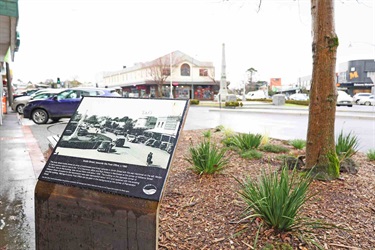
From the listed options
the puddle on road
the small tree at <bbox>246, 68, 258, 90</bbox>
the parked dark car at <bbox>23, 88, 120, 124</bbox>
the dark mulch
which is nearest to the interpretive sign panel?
the dark mulch

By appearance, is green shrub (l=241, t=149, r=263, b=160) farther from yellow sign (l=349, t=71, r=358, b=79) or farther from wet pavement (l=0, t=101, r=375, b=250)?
yellow sign (l=349, t=71, r=358, b=79)

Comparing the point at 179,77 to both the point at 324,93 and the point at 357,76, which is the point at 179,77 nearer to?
the point at 357,76

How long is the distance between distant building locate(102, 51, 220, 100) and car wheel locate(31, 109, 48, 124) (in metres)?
36.5

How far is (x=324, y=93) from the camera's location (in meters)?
4.21

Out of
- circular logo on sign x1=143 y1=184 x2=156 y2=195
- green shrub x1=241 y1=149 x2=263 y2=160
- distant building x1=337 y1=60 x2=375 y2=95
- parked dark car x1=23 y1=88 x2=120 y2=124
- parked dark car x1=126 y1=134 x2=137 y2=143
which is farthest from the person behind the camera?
distant building x1=337 y1=60 x2=375 y2=95

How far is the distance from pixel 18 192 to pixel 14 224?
4.05ft

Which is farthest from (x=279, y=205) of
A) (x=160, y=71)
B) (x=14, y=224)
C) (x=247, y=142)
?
(x=160, y=71)

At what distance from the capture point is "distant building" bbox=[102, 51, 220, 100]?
168 ft

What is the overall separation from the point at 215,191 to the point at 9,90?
27.5 meters

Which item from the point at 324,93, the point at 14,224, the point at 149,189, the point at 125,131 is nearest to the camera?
the point at 149,189

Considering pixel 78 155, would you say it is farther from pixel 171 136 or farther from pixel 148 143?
pixel 171 136

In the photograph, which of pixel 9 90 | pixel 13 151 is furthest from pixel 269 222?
pixel 9 90

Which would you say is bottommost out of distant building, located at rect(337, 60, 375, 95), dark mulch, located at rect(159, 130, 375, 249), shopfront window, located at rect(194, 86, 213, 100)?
dark mulch, located at rect(159, 130, 375, 249)

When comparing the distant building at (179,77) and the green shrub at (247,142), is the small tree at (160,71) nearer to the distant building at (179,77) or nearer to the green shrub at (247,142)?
the distant building at (179,77)
